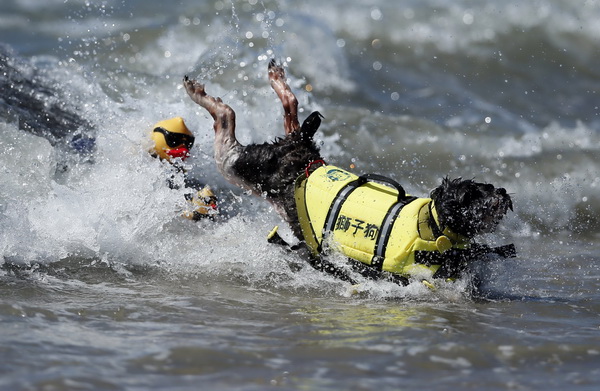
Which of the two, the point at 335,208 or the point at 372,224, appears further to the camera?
the point at 335,208

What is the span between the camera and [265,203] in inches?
340

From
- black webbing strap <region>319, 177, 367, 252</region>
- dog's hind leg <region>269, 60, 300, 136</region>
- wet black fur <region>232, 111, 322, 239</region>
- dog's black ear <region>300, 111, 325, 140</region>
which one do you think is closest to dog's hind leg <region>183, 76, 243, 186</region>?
wet black fur <region>232, 111, 322, 239</region>

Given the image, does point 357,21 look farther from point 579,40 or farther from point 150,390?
point 150,390

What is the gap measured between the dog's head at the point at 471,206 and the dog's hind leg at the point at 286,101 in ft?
5.54

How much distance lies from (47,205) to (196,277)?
4.86 feet

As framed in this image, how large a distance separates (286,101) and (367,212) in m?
1.50

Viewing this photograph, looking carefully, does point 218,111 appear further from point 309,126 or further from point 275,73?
point 309,126

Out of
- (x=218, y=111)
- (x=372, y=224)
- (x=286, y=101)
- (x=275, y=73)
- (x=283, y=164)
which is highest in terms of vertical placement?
(x=275, y=73)

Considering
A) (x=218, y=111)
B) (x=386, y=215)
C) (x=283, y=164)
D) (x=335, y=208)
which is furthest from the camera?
(x=218, y=111)

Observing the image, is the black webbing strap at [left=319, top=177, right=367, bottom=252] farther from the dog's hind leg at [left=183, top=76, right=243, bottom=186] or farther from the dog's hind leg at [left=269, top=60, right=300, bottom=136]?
the dog's hind leg at [left=183, top=76, right=243, bottom=186]

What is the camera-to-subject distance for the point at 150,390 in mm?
3312

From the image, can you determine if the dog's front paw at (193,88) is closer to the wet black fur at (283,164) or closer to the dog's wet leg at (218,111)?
the dog's wet leg at (218,111)

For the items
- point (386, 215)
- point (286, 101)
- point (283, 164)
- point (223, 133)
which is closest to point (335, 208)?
point (386, 215)

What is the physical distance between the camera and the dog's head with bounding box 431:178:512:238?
5.05 metres
